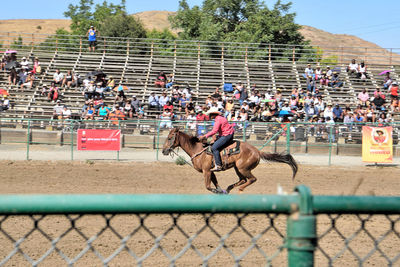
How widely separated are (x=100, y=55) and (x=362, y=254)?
2872 centimetres

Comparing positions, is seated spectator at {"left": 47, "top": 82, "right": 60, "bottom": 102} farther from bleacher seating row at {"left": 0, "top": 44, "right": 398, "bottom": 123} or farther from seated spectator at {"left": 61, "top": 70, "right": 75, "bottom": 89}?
seated spectator at {"left": 61, "top": 70, "right": 75, "bottom": 89}

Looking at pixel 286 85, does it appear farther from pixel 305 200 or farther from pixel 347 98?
pixel 305 200

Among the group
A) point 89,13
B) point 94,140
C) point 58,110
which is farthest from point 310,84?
point 89,13

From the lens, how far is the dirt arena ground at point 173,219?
7508 millimetres

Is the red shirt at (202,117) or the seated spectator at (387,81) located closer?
the red shirt at (202,117)

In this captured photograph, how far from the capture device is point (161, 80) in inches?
1160

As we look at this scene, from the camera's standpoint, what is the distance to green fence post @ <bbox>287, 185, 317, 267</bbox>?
7.10 feet

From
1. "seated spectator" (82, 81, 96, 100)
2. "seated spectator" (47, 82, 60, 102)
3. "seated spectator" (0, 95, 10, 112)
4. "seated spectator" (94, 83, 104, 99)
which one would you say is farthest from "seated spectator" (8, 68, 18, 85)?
"seated spectator" (94, 83, 104, 99)

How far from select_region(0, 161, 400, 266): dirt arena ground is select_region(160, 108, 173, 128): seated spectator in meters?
1.66

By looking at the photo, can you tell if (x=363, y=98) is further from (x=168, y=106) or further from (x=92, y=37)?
(x=92, y=37)

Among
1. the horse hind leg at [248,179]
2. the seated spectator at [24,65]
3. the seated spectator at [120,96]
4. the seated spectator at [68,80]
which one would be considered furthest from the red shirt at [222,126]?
the seated spectator at [24,65]

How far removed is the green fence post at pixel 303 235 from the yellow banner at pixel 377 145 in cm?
1881

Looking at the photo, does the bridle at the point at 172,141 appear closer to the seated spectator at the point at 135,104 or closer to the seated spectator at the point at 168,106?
the seated spectator at the point at 168,106

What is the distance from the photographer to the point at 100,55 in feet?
112
